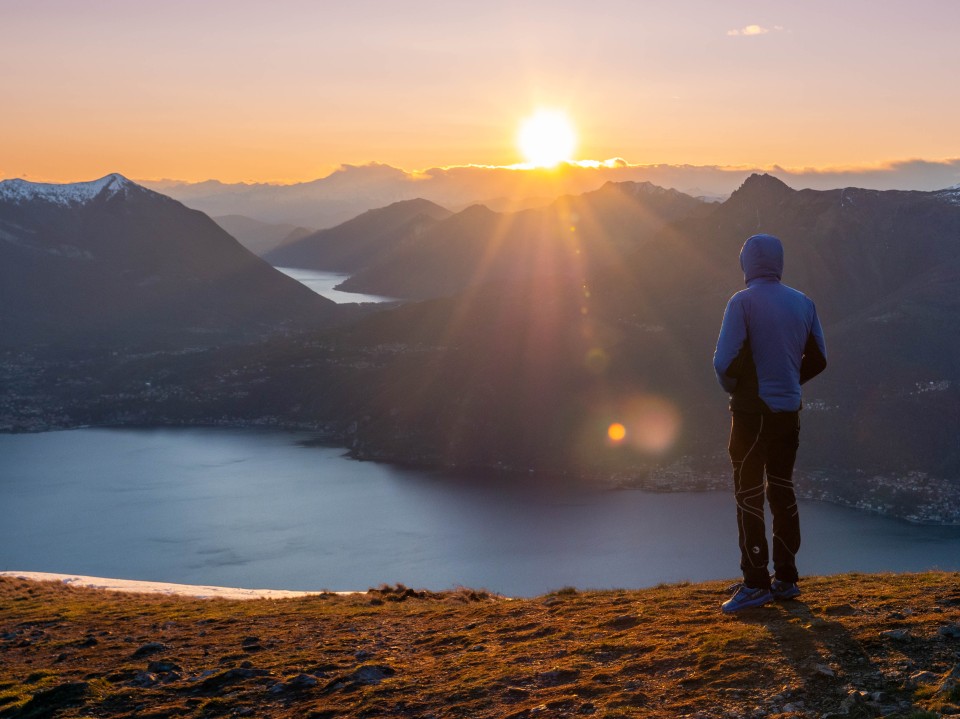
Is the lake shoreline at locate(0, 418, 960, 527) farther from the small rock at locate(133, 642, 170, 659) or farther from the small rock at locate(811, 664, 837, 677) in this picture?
the small rock at locate(811, 664, 837, 677)

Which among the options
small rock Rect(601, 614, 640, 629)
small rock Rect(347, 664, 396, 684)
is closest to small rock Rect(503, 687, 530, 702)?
small rock Rect(347, 664, 396, 684)

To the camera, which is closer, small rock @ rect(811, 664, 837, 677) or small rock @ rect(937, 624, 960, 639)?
small rock @ rect(811, 664, 837, 677)

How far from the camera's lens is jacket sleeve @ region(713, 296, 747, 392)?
9.42 m

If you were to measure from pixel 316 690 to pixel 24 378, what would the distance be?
540ft

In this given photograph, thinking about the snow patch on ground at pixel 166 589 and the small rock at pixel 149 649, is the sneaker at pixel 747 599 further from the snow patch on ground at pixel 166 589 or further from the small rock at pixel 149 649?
the snow patch on ground at pixel 166 589

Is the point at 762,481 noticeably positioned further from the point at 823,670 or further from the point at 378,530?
the point at 378,530

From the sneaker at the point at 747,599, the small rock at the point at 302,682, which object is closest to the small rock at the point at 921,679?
the sneaker at the point at 747,599

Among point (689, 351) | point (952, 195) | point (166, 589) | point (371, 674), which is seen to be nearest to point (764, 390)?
point (371, 674)

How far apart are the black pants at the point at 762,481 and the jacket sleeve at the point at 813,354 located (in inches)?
23.3

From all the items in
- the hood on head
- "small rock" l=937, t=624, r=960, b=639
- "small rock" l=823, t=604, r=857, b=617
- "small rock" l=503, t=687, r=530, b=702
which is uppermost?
the hood on head

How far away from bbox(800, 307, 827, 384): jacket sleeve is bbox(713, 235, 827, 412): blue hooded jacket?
19cm

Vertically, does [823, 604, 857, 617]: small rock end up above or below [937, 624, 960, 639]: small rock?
below

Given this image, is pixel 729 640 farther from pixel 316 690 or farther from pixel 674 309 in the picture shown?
pixel 674 309

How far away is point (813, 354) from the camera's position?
9.86m
